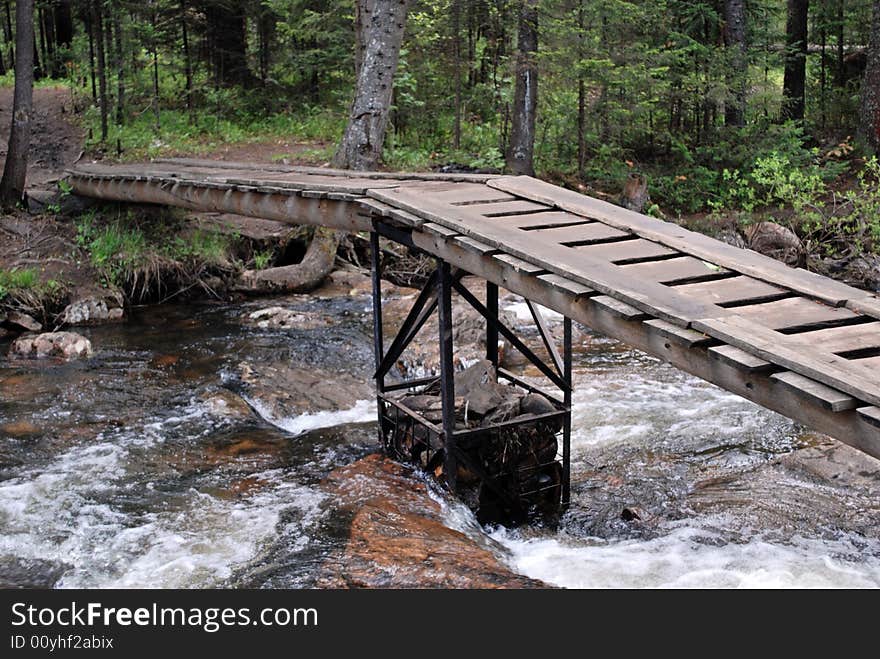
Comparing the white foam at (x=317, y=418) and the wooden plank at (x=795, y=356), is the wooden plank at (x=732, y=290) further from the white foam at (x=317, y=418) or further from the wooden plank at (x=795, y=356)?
the white foam at (x=317, y=418)

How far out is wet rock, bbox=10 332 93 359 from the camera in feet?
42.3

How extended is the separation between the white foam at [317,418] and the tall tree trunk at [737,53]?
11.7 meters

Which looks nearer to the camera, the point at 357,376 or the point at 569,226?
the point at 569,226

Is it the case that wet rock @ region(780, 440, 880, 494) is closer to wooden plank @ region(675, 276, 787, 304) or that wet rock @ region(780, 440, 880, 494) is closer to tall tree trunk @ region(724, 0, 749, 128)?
wooden plank @ region(675, 276, 787, 304)

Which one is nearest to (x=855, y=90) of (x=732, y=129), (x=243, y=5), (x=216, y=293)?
(x=732, y=129)

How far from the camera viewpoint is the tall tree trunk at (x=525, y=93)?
18.1m

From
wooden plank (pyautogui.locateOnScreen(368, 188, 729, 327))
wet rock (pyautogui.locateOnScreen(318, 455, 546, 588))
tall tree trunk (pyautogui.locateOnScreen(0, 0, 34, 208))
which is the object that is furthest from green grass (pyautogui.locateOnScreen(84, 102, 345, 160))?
wet rock (pyautogui.locateOnScreen(318, 455, 546, 588))

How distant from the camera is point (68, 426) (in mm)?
10352

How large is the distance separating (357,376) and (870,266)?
9842 millimetres

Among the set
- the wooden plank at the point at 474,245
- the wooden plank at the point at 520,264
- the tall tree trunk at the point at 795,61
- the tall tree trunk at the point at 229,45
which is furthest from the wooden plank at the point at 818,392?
the tall tree trunk at the point at 229,45

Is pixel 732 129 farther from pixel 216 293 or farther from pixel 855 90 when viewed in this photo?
pixel 216 293

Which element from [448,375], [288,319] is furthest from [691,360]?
[288,319]

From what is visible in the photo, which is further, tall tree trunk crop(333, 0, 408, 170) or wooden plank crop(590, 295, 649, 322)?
tall tree trunk crop(333, 0, 408, 170)

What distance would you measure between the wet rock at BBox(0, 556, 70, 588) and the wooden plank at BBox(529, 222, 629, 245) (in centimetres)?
455
